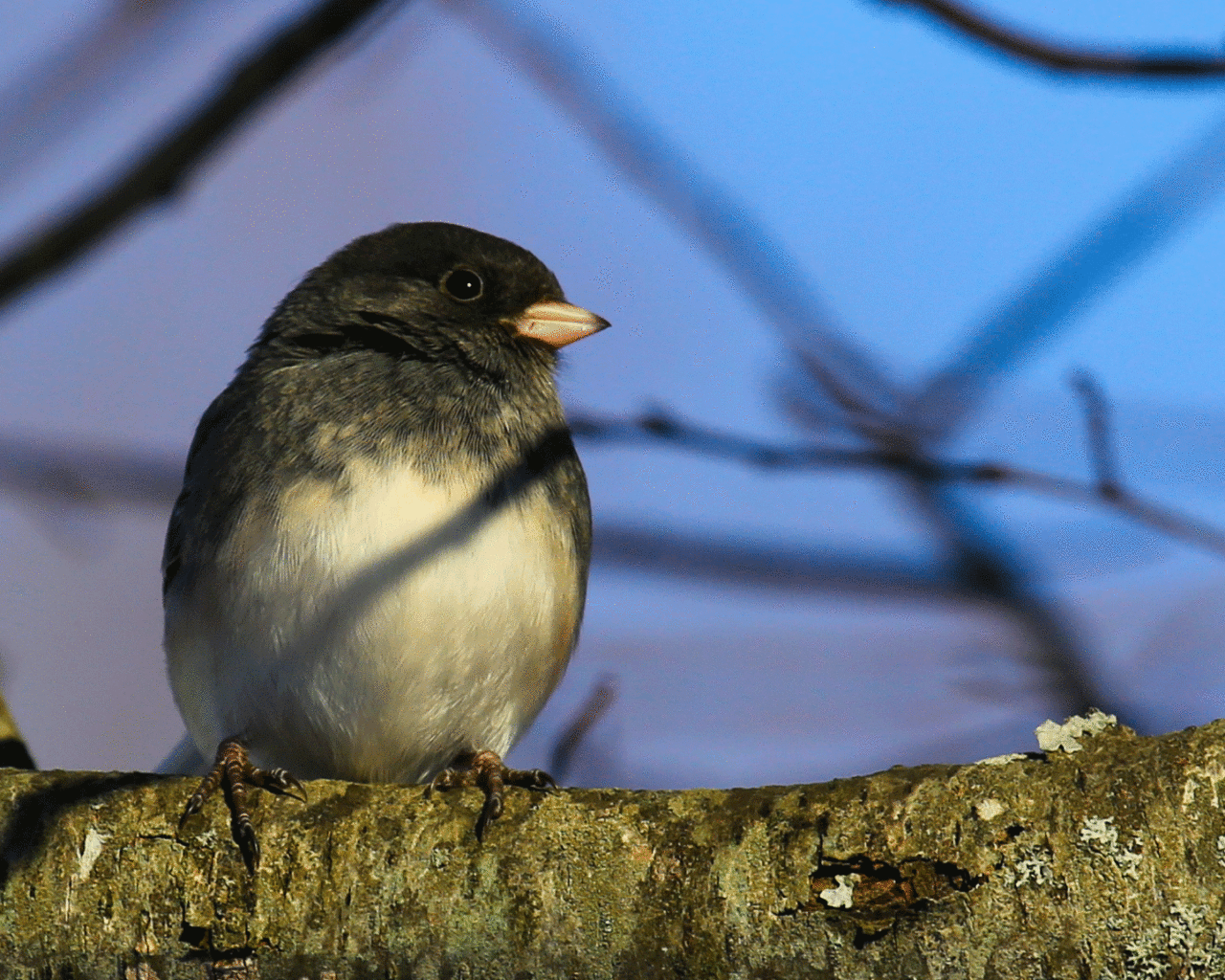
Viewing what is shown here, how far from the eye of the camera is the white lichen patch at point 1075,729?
1334 mm

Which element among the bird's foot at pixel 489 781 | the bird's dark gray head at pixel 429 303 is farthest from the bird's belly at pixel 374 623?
the bird's dark gray head at pixel 429 303

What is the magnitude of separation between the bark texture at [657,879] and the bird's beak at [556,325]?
48.5 inches

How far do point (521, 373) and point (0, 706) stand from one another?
110 cm

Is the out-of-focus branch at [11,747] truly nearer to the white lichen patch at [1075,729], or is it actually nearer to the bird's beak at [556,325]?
the bird's beak at [556,325]

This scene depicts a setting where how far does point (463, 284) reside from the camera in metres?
2.65

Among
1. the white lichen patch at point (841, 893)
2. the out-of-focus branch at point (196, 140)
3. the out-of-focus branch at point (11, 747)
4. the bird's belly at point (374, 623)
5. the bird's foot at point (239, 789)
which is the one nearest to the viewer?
the out-of-focus branch at point (196, 140)

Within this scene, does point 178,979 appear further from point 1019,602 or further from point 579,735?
point 579,735

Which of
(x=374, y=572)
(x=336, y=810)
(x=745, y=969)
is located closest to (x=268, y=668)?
(x=374, y=572)

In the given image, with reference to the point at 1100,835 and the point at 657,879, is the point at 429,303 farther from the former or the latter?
the point at 1100,835

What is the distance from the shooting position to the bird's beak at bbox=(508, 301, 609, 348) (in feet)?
8.56

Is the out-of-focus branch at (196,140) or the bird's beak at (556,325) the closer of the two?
the out-of-focus branch at (196,140)

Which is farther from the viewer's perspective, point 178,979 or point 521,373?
point 521,373

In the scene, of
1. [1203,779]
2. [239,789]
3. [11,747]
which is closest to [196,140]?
[239,789]

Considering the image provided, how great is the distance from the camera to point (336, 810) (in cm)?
153
